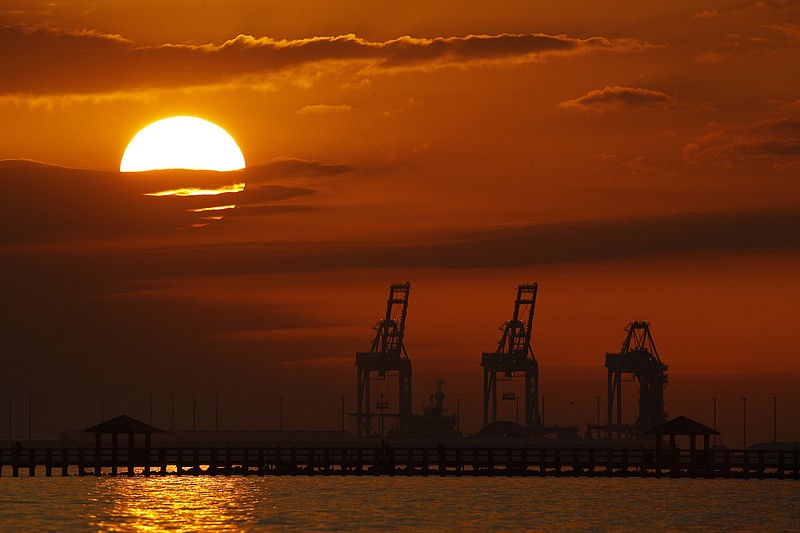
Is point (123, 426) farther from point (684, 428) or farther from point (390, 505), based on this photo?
point (684, 428)

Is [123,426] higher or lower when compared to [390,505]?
higher

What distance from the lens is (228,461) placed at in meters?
94.8

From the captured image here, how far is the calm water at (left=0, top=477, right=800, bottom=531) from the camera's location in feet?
214

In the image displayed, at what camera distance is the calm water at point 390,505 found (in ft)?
214

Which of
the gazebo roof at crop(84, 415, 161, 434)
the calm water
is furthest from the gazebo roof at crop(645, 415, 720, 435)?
the gazebo roof at crop(84, 415, 161, 434)

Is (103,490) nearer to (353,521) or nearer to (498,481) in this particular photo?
(353,521)

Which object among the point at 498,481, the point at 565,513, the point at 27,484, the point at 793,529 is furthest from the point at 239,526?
the point at 498,481

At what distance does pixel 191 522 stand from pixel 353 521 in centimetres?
698

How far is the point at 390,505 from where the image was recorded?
249 feet

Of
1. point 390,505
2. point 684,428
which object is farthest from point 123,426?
point 684,428

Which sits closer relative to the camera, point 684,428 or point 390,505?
point 390,505

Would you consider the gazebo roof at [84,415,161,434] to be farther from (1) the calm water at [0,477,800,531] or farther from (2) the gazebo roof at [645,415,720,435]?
(2) the gazebo roof at [645,415,720,435]

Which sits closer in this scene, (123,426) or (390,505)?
(390,505)

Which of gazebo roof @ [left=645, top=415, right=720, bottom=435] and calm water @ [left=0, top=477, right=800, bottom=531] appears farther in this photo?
gazebo roof @ [left=645, top=415, right=720, bottom=435]
